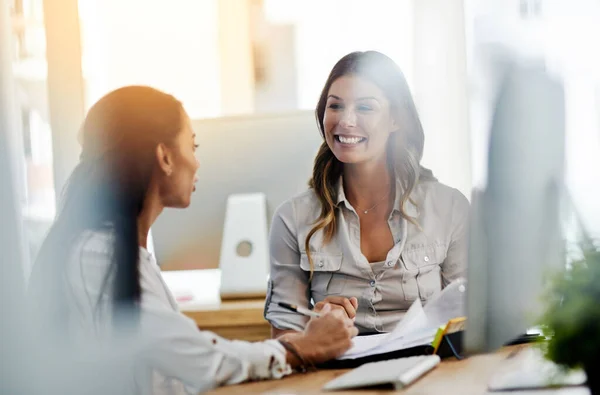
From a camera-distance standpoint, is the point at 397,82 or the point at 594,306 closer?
the point at 594,306

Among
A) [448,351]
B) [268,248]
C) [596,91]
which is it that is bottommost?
[448,351]

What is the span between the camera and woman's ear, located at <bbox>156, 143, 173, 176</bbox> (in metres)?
1.26

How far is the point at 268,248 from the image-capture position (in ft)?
4.82

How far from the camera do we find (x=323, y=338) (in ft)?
3.99

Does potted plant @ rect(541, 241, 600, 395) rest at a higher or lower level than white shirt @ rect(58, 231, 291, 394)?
higher

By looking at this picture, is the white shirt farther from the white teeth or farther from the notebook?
the white teeth

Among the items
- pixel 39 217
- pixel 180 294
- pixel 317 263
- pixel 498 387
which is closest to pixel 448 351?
pixel 498 387

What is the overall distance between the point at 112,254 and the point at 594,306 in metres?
0.71

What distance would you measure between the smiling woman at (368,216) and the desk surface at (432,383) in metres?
0.27

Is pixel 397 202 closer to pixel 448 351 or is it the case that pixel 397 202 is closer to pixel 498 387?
pixel 448 351

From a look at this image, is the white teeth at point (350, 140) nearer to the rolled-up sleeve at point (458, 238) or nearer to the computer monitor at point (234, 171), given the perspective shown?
the computer monitor at point (234, 171)

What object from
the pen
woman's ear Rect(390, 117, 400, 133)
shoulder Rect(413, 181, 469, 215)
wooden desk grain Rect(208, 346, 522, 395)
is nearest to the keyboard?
wooden desk grain Rect(208, 346, 522, 395)

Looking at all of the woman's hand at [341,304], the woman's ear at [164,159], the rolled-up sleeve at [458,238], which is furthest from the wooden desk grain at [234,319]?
the rolled-up sleeve at [458,238]

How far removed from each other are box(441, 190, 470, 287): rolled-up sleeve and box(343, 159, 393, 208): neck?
14 centimetres
